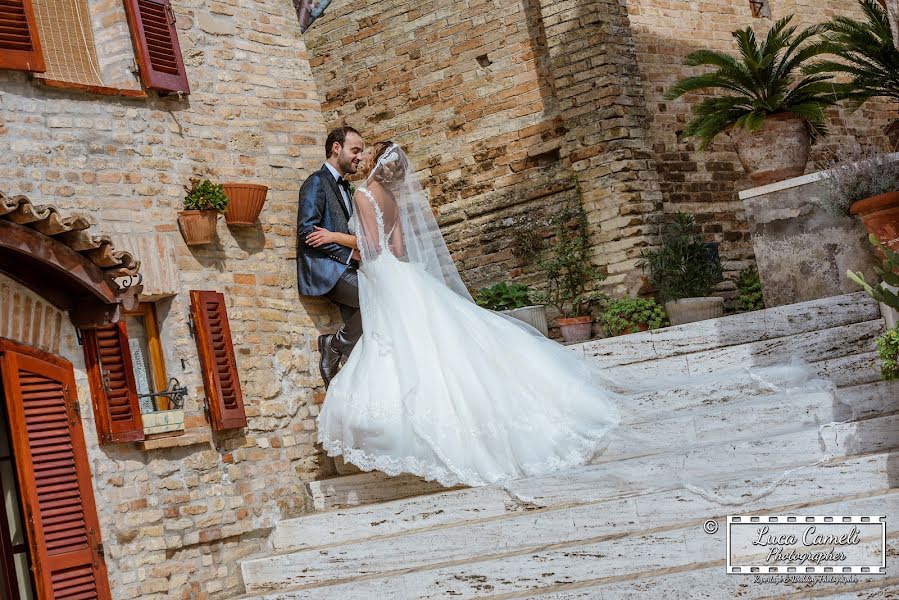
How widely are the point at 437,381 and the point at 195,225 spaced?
6.07 feet

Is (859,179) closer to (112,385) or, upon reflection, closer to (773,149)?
(773,149)

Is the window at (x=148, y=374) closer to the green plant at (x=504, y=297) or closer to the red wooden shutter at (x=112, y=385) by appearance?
the red wooden shutter at (x=112, y=385)

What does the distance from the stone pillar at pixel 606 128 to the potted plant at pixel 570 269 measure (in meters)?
0.13

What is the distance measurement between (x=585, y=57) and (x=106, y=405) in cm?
665

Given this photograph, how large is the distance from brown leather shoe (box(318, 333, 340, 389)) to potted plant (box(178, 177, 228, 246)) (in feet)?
3.55

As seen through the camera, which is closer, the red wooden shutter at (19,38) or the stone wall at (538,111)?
the red wooden shutter at (19,38)

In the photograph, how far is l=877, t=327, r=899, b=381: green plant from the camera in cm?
549

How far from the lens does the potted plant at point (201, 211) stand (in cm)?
696

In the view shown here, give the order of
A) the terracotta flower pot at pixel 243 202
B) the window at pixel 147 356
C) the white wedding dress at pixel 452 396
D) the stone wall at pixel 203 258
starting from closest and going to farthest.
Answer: the white wedding dress at pixel 452 396, the stone wall at pixel 203 258, the window at pixel 147 356, the terracotta flower pot at pixel 243 202

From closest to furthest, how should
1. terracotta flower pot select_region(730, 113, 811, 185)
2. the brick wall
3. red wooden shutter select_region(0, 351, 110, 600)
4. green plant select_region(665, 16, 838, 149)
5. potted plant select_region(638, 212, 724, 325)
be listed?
red wooden shutter select_region(0, 351, 110, 600) < terracotta flower pot select_region(730, 113, 811, 185) < green plant select_region(665, 16, 838, 149) < potted plant select_region(638, 212, 724, 325) < the brick wall

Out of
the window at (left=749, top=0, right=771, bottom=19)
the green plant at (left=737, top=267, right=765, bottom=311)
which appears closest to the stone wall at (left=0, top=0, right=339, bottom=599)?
the green plant at (left=737, top=267, right=765, bottom=311)

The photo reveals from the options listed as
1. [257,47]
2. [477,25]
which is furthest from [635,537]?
[477,25]

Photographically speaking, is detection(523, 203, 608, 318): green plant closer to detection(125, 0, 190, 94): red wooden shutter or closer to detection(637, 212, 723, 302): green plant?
detection(637, 212, 723, 302): green plant

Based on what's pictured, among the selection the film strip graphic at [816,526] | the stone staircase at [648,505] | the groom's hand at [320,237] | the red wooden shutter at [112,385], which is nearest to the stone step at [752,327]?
the stone staircase at [648,505]
